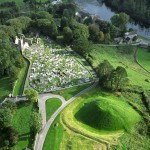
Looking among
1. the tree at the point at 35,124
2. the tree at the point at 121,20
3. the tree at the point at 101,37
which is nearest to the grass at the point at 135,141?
the tree at the point at 35,124

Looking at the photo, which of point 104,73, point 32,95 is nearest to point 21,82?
point 32,95

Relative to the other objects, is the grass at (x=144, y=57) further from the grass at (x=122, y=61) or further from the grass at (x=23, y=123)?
the grass at (x=23, y=123)

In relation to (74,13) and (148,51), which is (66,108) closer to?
(148,51)

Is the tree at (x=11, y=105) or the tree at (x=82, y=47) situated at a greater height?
the tree at (x=82, y=47)

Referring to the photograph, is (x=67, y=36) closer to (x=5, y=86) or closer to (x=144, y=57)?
(x=144, y=57)

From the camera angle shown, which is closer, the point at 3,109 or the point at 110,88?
the point at 3,109

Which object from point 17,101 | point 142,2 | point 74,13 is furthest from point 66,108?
point 142,2
